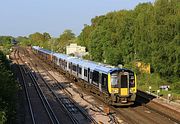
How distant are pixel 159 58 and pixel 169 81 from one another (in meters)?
3.05

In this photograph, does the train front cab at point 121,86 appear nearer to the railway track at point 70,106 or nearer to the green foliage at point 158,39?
the railway track at point 70,106

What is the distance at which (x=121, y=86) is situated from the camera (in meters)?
27.5

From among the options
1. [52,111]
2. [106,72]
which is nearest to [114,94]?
[106,72]

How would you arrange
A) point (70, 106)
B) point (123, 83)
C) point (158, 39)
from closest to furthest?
point (123, 83)
point (70, 106)
point (158, 39)

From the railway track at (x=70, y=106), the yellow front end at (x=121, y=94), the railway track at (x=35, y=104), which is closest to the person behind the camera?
the railway track at (x=70, y=106)

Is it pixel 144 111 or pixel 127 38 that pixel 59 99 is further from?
pixel 127 38

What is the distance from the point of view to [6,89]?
2116 centimetres

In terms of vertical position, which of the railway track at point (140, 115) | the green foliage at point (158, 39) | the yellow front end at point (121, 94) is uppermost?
the green foliage at point (158, 39)

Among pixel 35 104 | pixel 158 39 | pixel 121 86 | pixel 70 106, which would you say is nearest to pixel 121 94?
pixel 121 86

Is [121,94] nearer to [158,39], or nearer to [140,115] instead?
[140,115]

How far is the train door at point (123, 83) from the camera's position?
Result: 90.0 feet

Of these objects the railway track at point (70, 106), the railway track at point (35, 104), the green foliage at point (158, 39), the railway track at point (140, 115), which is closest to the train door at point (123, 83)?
the railway track at point (140, 115)

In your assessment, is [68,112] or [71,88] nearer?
[68,112]

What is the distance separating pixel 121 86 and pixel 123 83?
25cm
